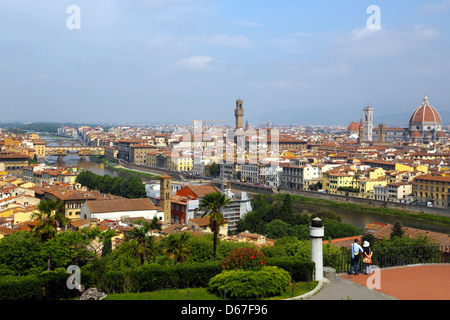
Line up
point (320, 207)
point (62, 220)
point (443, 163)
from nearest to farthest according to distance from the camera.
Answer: point (62, 220)
point (320, 207)
point (443, 163)

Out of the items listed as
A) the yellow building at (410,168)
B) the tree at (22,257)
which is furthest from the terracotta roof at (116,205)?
the yellow building at (410,168)

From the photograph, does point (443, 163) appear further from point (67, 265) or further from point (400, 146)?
point (67, 265)

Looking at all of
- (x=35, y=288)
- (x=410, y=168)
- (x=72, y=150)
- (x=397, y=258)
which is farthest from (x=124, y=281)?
(x=72, y=150)

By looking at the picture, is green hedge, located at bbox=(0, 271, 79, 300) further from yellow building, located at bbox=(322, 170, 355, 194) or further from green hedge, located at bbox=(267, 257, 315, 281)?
yellow building, located at bbox=(322, 170, 355, 194)

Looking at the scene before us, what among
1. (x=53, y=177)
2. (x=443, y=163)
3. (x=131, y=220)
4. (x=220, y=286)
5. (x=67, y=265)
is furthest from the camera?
(x=443, y=163)

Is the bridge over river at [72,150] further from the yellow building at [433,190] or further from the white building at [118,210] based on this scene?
the yellow building at [433,190]

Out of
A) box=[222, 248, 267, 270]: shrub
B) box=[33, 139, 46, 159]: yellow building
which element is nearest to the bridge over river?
box=[33, 139, 46, 159]: yellow building

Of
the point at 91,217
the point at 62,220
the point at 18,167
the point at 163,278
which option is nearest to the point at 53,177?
the point at 18,167

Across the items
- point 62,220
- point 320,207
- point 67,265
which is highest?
point 62,220
